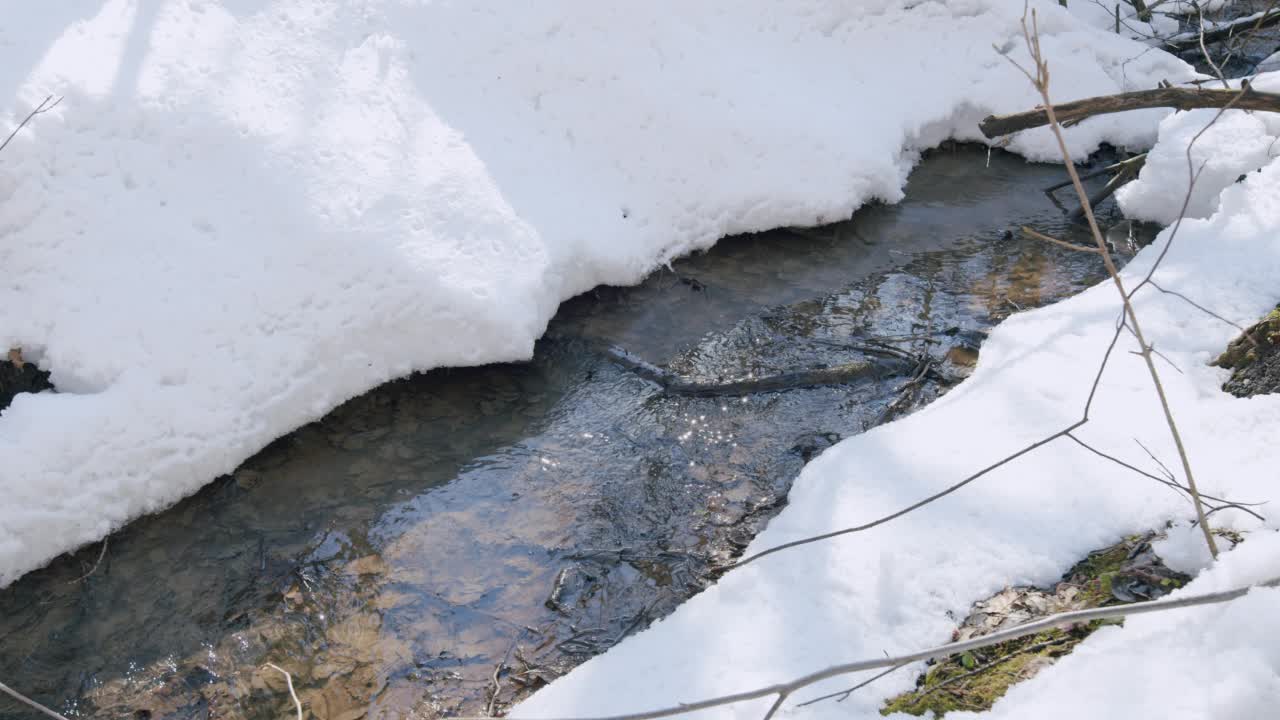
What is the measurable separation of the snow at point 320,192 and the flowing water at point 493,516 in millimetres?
216

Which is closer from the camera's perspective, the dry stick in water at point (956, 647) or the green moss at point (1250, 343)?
the dry stick in water at point (956, 647)

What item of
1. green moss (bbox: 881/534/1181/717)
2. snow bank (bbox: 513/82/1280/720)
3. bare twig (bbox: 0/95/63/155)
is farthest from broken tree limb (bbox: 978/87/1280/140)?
bare twig (bbox: 0/95/63/155)

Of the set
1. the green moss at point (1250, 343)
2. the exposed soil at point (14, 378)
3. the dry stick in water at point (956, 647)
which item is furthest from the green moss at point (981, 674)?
the exposed soil at point (14, 378)

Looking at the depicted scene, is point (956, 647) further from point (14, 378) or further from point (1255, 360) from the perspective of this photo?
point (14, 378)

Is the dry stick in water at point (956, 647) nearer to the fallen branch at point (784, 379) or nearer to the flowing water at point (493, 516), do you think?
the flowing water at point (493, 516)

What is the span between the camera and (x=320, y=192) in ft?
15.0

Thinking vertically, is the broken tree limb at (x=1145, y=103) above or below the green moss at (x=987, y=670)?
above

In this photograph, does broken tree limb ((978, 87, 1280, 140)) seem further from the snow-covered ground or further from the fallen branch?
the fallen branch

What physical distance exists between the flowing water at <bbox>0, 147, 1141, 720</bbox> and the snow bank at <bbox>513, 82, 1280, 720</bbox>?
0.48 meters

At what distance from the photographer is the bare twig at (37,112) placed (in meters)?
4.12

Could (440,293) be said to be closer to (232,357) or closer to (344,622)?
(232,357)

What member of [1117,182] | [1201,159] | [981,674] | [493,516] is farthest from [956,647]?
[1117,182]

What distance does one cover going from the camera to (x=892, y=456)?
11.2 ft

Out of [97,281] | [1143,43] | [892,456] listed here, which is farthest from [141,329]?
[1143,43]
